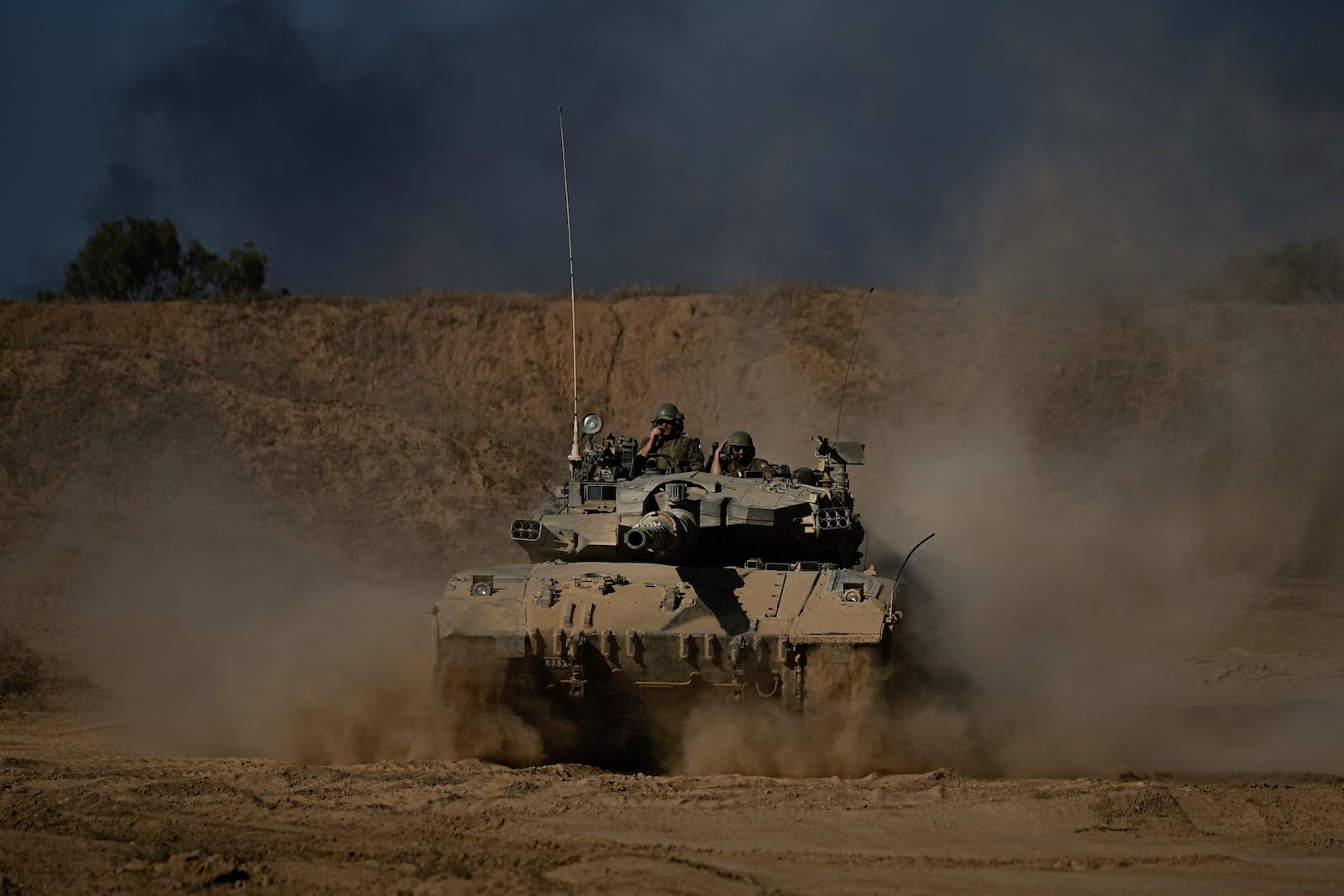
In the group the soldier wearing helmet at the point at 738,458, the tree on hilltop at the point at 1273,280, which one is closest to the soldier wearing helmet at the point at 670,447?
the soldier wearing helmet at the point at 738,458

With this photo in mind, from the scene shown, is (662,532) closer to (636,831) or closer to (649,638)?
(649,638)

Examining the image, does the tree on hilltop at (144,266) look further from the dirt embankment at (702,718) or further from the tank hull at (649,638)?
the tank hull at (649,638)

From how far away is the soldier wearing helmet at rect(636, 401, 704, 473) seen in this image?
49.9ft

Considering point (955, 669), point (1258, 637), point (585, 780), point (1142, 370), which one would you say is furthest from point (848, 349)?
point (585, 780)

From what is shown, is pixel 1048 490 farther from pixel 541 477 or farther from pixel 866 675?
pixel 866 675

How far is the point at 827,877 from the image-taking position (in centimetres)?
789

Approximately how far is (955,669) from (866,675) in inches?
82.1

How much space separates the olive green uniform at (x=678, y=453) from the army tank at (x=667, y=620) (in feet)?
6.42

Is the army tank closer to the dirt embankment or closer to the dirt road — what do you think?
the dirt embankment

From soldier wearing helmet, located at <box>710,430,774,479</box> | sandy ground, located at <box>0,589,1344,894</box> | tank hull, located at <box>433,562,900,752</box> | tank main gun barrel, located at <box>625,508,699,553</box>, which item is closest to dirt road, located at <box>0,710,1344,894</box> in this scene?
sandy ground, located at <box>0,589,1344,894</box>

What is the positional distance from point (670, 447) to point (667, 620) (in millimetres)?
4185

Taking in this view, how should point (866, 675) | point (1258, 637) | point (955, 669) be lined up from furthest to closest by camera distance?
point (1258, 637) < point (955, 669) < point (866, 675)

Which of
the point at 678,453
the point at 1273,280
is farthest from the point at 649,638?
the point at 1273,280

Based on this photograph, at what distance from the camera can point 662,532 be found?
11.9 metres
